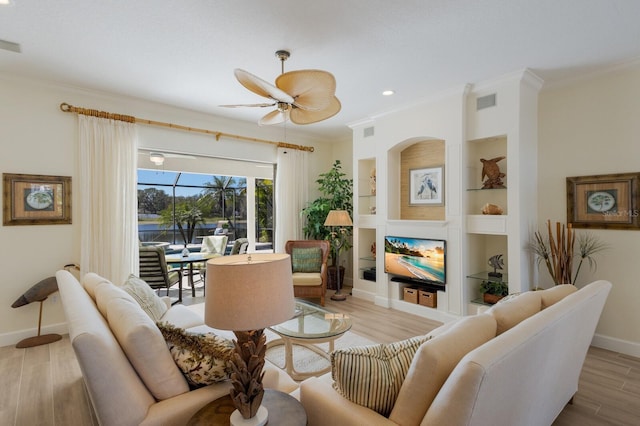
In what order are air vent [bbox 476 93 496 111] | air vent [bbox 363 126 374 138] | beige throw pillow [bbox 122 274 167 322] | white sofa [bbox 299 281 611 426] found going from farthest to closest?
air vent [bbox 363 126 374 138] → air vent [bbox 476 93 496 111] → beige throw pillow [bbox 122 274 167 322] → white sofa [bbox 299 281 611 426]

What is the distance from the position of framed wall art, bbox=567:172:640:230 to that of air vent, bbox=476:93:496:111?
115cm

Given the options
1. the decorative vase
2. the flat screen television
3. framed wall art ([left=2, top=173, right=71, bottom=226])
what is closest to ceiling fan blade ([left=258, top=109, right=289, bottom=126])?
the flat screen television

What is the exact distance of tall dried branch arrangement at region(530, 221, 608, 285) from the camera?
10.7 ft

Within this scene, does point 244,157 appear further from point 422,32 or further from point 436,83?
point 422,32

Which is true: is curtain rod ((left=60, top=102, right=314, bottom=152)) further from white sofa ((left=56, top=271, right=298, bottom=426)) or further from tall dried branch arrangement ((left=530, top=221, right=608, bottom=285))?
tall dried branch arrangement ((left=530, top=221, right=608, bottom=285))

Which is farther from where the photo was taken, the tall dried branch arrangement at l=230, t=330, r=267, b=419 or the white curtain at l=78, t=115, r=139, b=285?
the white curtain at l=78, t=115, r=139, b=285

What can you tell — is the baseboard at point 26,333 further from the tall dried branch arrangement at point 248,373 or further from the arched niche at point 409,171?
the arched niche at point 409,171

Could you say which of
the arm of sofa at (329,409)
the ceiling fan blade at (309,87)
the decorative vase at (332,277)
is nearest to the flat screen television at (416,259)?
the decorative vase at (332,277)

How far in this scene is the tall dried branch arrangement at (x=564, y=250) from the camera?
10.7 feet

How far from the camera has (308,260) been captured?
204 inches

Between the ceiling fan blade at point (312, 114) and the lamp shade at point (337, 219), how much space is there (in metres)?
2.31

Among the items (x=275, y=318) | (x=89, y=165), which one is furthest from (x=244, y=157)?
(x=275, y=318)

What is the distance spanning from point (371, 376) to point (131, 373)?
1.04 m

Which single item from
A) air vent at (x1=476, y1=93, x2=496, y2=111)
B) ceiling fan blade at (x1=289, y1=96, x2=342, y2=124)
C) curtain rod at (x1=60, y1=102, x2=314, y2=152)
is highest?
air vent at (x1=476, y1=93, x2=496, y2=111)
